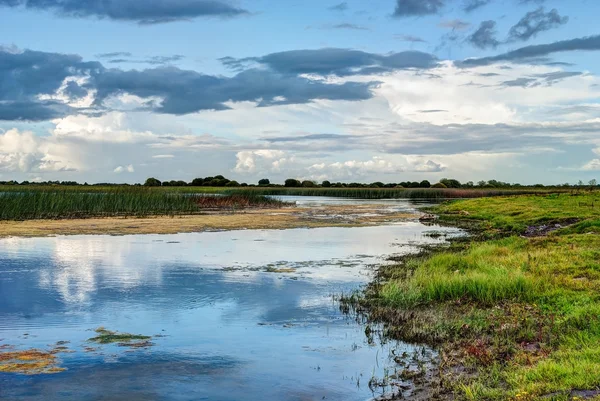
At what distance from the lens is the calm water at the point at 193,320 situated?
8258 millimetres

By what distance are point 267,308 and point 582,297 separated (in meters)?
6.44

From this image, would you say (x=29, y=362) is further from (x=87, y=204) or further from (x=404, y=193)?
(x=404, y=193)

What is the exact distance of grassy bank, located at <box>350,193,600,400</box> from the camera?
738 centimetres

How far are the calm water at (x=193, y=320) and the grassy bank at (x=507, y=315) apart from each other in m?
1.04

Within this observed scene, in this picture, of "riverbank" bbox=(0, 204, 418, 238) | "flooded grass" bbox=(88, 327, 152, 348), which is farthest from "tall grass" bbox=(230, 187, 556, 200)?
"flooded grass" bbox=(88, 327, 152, 348)

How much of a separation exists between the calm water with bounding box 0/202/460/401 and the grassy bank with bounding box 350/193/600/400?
3.40ft

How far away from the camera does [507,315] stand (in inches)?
435

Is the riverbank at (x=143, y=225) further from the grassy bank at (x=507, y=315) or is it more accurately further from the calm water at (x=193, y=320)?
the grassy bank at (x=507, y=315)

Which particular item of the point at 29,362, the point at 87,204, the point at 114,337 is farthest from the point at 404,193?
the point at 29,362

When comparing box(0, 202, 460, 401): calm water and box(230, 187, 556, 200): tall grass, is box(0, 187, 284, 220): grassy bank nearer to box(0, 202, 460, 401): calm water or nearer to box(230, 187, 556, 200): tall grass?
box(0, 202, 460, 401): calm water

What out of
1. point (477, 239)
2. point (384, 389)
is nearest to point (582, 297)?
point (384, 389)

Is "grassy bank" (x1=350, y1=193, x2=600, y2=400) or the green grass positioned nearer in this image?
"grassy bank" (x1=350, y1=193, x2=600, y2=400)

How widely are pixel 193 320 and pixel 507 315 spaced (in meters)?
6.10

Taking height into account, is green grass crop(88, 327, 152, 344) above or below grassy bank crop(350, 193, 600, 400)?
below
